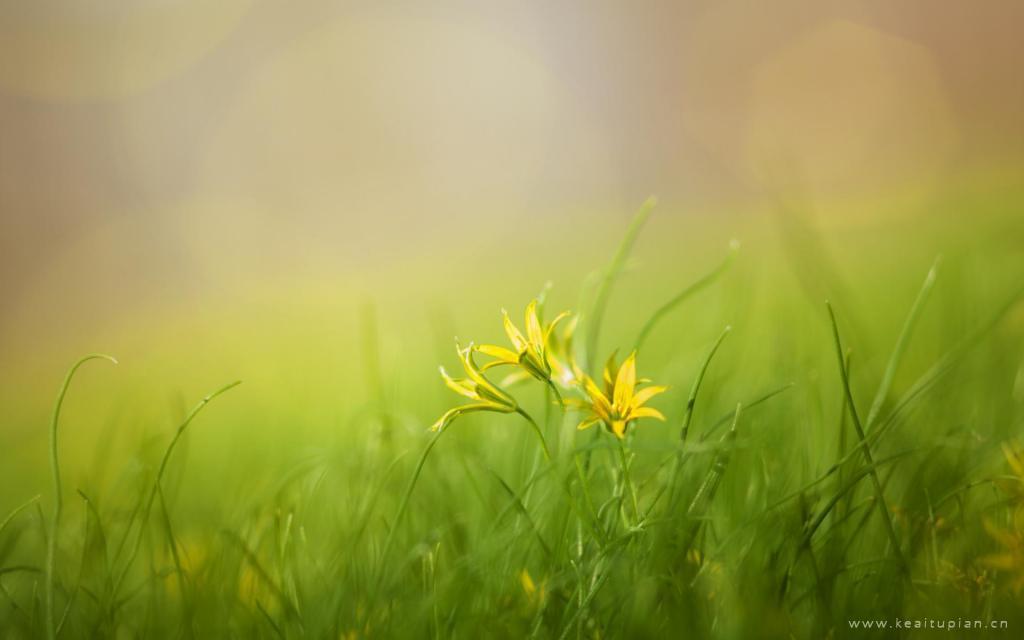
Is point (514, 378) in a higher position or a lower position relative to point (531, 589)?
higher

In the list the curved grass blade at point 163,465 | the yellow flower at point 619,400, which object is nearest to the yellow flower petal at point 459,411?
the yellow flower at point 619,400

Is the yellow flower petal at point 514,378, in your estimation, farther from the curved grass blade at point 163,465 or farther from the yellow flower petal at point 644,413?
the curved grass blade at point 163,465

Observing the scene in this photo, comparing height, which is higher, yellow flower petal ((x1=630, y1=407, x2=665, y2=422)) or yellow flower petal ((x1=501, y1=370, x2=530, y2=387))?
yellow flower petal ((x1=501, y1=370, x2=530, y2=387))

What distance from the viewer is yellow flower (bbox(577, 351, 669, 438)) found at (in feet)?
2.90

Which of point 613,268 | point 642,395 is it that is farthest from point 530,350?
point 613,268

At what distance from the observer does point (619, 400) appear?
90 centimetres

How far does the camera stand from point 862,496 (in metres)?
1.31

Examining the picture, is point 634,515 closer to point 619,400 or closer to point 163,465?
point 619,400

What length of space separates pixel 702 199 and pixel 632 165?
97cm

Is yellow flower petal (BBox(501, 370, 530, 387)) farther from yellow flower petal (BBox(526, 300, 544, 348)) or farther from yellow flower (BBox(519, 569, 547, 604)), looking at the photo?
yellow flower (BBox(519, 569, 547, 604))

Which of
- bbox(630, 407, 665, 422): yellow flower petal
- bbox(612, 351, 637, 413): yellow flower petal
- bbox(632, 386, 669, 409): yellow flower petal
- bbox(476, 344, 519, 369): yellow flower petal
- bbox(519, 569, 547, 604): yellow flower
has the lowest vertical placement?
bbox(519, 569, 547, 604): yellow flower

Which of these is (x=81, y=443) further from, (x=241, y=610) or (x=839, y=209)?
(x=839, y=209)

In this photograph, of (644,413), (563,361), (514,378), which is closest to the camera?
(644,413)

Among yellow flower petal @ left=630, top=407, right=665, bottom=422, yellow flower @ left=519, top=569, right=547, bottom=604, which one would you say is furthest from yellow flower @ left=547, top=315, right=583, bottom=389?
yellow flower @ left=519, top=569, right=547, bottom=604
